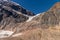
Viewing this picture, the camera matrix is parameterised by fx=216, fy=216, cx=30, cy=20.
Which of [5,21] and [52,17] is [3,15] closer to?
[5,21]

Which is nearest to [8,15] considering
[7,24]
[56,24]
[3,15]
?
[3,15]

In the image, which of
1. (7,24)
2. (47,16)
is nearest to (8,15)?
(7,24)

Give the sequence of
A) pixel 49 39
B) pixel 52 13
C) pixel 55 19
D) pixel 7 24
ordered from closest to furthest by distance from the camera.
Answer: pixel 49 39
pixel 55 19
pixel 52 13
pixel 7 24

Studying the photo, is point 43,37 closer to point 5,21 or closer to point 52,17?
point 52,17

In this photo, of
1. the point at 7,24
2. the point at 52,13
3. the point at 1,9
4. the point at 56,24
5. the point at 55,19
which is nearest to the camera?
the point at 56,24

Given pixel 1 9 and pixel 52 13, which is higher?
pixel 1 9

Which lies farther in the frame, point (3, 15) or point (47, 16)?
point (3, 15)

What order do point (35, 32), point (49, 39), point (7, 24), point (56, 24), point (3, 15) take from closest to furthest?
point (49, 39) → point (35, 32) → point (56, 24) → point (7, 24) → point (3, 15)

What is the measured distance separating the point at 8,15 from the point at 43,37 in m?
117

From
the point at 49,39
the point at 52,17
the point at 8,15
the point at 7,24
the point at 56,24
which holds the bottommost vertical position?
the point at 49,39

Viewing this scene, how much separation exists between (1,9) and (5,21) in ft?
69.1

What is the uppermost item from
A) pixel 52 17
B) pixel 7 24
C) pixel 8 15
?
pixel 8 15

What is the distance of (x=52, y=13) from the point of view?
66938mm

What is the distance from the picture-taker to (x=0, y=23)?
156 meters
